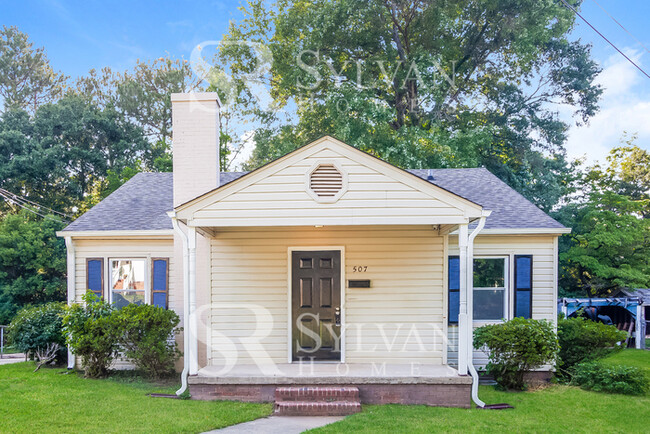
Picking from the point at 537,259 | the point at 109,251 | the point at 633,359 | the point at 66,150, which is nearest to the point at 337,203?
the point at 537,259

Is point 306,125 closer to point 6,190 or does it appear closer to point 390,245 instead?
point 390,245

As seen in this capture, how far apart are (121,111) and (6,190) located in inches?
285

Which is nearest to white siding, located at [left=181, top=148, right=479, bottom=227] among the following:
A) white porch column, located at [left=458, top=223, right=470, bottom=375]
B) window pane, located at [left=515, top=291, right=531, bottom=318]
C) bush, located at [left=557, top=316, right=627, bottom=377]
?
white porch column, located at [left=458, top=223, right=470, bottom=375]

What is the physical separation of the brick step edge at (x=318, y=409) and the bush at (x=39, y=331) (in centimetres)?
488

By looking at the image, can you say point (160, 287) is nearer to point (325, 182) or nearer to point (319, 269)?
point (319, 269)

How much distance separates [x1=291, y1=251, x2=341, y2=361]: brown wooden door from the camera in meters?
7.10

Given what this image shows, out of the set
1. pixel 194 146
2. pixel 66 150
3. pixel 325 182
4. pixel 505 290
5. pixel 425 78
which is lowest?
pixel 505 290

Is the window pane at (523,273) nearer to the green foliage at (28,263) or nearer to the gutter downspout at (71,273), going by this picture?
the gutter downspout at (71,273)

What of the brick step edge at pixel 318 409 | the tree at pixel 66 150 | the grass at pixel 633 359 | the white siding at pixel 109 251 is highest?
the tree at pixel 66 150

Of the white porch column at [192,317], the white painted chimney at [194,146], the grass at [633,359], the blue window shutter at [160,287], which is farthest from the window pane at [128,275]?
the grass at [633,359]

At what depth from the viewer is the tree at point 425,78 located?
51.2 ft

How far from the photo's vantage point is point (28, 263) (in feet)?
55.5

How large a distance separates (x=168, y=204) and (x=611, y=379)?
865 cm

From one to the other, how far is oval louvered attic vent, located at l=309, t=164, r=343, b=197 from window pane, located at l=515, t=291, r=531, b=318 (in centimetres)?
407
